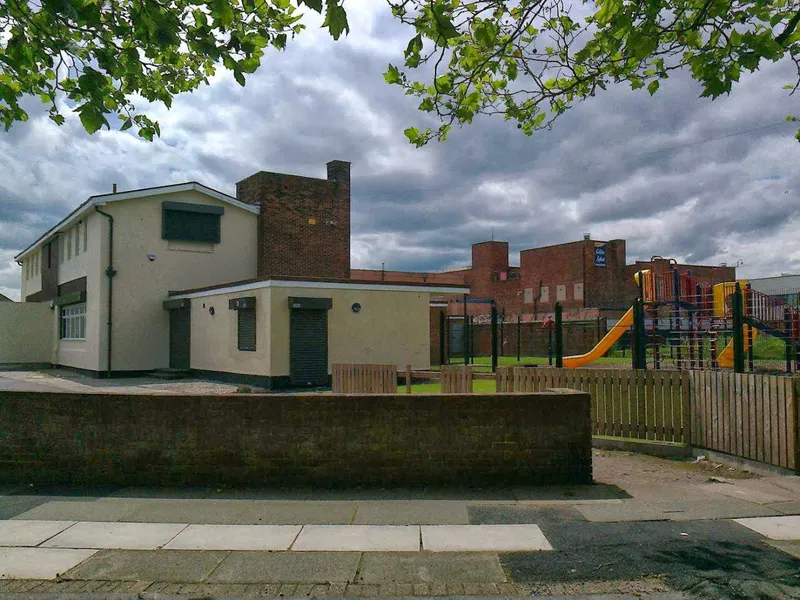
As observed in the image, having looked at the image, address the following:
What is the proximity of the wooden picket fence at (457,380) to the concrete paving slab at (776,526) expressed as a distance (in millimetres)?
7483

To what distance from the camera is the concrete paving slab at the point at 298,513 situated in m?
6.98

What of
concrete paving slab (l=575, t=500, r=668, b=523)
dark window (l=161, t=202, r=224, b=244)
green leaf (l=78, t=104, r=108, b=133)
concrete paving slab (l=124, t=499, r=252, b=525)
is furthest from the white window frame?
concrete paving slab (l=575, t=500, r=668, b=523)

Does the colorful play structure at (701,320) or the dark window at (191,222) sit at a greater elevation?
the dark window at (191,222)

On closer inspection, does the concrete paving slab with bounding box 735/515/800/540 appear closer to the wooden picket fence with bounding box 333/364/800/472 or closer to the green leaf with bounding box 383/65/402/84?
the wooden picket fence with bounding box 333/364/800/472

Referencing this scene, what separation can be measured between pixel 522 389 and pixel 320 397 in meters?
4.84

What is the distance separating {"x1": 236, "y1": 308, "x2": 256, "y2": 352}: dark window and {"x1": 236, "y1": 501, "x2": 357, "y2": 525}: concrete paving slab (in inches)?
536

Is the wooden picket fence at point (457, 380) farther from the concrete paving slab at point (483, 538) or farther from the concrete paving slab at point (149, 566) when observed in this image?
the concrete paving slab at point (149, 566)

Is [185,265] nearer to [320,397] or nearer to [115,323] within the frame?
[115,323]

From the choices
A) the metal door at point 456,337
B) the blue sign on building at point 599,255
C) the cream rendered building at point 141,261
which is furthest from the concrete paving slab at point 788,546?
the blue sign on building at point 599,255

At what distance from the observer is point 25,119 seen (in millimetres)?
8258

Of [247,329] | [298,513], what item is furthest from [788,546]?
[247,329]

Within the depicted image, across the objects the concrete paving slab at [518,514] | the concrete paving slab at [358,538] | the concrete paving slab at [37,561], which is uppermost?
the concrete paving slab at [518,514]

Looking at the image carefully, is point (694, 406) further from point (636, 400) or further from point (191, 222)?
point (191, 222)

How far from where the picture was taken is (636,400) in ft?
35.3
